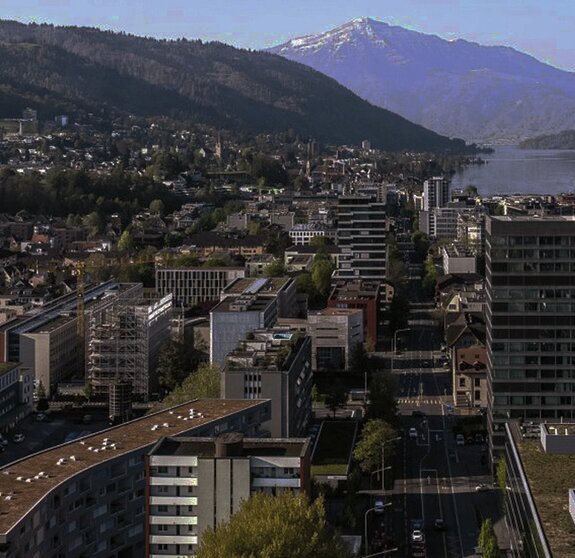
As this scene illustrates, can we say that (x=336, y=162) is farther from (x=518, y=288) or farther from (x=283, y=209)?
(x=518, y=288)

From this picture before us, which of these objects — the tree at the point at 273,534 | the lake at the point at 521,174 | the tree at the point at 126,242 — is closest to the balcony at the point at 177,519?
the tree at the point at 273,534

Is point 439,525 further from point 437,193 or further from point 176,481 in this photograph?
point 437,193

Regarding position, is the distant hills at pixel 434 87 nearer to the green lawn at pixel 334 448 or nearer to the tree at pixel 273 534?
the green lawn at pixel 334 448

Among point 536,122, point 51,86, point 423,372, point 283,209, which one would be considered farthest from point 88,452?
point 536,122

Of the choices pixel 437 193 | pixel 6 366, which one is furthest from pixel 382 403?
pixel 437 193

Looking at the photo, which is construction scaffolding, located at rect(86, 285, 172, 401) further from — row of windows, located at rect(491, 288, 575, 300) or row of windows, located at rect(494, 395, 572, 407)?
row of windows, located at rect(491, 288, 575, 300)

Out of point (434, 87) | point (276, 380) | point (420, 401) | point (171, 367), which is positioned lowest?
point (420, 401)
